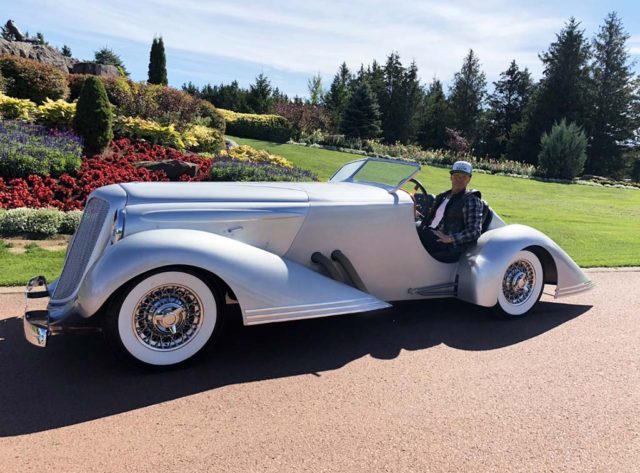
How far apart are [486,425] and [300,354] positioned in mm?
1514

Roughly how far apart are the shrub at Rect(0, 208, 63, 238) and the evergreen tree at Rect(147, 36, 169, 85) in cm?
2858

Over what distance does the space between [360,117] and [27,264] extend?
29781 mm

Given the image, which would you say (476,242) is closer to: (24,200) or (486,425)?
(486,425)

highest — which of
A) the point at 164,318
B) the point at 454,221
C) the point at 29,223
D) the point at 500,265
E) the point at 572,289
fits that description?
the point at 454,221

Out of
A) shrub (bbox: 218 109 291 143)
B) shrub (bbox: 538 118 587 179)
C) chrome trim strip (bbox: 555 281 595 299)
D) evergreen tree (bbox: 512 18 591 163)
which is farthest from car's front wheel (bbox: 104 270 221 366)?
evergreen tree (bbox: 512 18 591 163)

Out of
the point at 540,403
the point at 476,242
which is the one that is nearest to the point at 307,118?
the point at 476,242

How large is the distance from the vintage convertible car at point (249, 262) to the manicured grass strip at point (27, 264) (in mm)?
1605

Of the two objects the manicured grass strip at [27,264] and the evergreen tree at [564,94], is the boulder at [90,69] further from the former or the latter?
the evergreen tree at [564,94]

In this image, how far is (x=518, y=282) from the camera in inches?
205

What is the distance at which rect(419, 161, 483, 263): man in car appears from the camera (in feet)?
16.9

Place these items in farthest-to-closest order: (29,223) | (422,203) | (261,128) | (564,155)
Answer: (564,155) < (261,128) < (29,223) < (422,203)

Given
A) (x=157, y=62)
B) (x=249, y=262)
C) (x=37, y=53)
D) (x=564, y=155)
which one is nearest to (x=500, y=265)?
(x=249, y=262)

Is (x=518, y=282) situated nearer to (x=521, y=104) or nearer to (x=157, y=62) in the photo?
(x=157, y=62)

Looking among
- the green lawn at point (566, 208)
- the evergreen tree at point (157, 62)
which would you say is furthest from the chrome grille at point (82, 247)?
the evergreen tree at point (157, 62)
